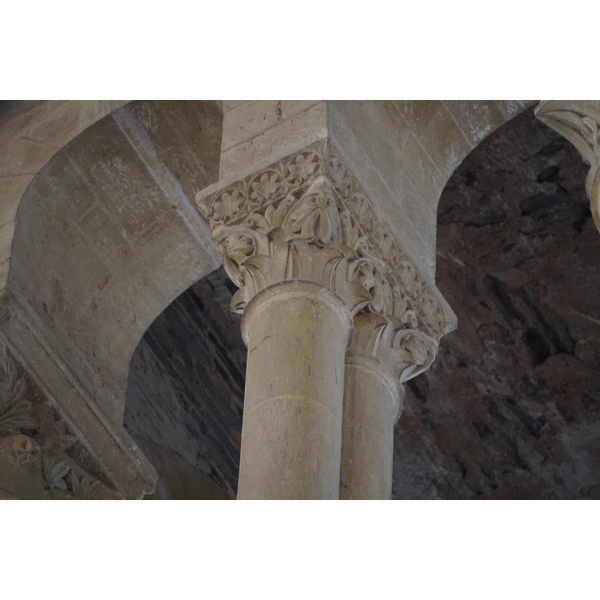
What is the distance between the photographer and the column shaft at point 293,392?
17.8 ft

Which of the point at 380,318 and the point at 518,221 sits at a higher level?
the point at 518,221

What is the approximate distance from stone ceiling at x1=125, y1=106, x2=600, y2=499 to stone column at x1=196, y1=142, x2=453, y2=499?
3047 mm

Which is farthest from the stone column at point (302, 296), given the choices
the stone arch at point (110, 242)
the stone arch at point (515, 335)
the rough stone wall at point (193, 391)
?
Result: the rough stone wall at point (193, 391)

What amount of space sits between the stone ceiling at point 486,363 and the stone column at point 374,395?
3093 millimetres

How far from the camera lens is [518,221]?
31.5 ft

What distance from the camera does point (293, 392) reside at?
5.61 m

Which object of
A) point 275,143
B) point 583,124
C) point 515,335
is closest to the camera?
point 583,124

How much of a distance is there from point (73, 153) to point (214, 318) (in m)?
2.62

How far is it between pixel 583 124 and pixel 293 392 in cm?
146

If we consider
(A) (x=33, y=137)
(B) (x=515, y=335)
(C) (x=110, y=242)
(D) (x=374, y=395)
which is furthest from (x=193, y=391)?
(D) (x=374, y=395)

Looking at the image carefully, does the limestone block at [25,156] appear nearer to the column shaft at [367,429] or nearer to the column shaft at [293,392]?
the column shaft at [293,392]

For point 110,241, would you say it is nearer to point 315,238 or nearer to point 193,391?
point 315,238
